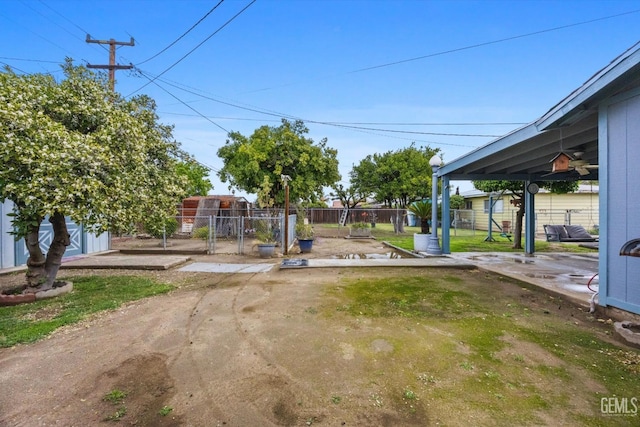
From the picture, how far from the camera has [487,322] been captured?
3977mm

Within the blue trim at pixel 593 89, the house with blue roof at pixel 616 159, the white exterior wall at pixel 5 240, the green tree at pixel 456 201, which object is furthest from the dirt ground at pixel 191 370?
the green tree at pixel 456 201

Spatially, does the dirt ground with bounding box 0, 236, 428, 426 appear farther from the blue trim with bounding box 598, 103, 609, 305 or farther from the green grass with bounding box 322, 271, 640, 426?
the blue trim with bounding box 598, 103, 609, 305

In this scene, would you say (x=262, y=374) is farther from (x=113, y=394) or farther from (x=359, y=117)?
(x=359, y=117)

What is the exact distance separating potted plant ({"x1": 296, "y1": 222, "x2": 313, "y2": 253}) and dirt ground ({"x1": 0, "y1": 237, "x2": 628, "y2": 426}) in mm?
6361

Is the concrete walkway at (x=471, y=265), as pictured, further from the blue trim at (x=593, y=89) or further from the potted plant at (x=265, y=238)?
the blue trim at (x=593, y=89)

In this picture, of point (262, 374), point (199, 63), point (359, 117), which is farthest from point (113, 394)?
point (359, 117)

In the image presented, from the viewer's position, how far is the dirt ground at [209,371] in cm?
215

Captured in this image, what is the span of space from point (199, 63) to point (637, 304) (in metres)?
14.6

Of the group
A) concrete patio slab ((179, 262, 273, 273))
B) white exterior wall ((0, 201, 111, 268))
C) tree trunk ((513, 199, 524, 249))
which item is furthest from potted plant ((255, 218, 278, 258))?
tree trunk ((513, 199, 524, 249))

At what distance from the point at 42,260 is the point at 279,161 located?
41.9ft

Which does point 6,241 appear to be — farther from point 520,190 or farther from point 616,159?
point 520,190

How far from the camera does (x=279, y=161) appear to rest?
1752 centimetres

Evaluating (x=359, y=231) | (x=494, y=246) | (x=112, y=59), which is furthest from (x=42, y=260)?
(x=494, y=246)

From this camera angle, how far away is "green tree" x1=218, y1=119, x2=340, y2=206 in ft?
56.7
